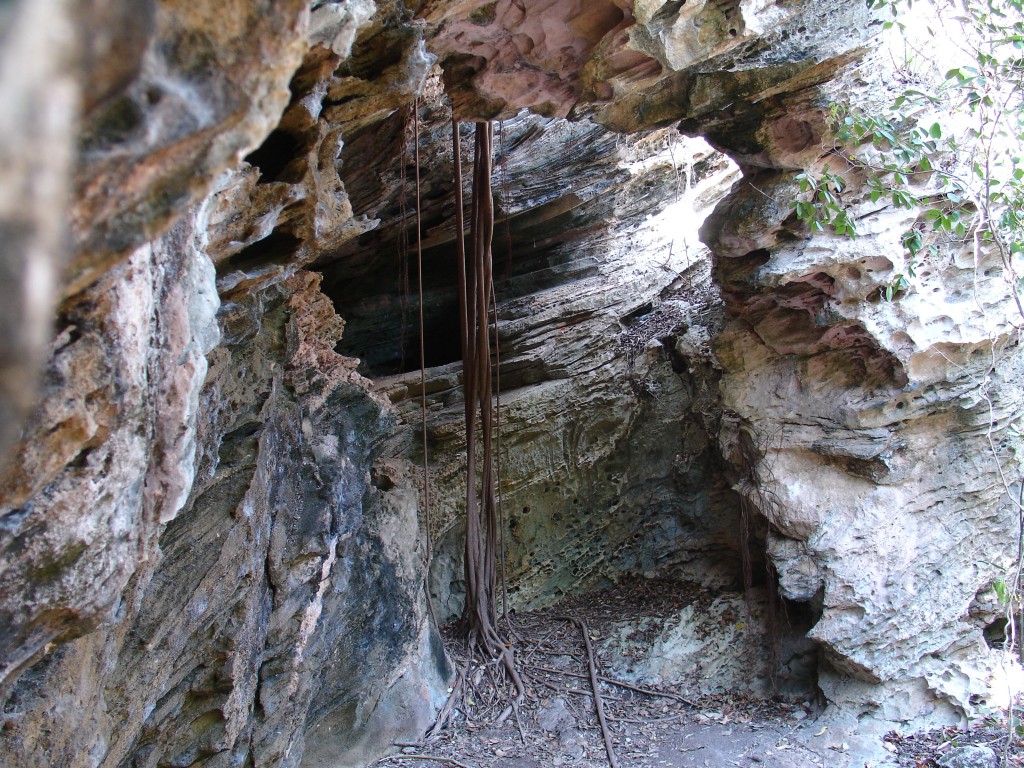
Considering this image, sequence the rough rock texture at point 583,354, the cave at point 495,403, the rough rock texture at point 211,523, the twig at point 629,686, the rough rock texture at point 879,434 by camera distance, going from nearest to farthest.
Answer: the cave at point 495,403 → the rough rock texture at point 211,523 → the rough rock texture at point 879,434 → the twig at point 629,686 → the rough rock texture at point 583,354

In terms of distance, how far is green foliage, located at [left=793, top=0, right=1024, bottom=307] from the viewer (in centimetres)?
357

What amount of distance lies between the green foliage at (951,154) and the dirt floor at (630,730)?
8.09 feet

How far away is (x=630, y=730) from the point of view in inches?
184

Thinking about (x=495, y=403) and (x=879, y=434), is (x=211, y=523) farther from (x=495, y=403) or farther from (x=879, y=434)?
(x=879, y=434)

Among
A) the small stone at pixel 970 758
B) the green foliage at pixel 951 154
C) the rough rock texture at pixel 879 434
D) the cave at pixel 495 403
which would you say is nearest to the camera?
the cave at pixel 495 403

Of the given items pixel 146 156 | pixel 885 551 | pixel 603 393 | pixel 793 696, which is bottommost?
pixel 793 696

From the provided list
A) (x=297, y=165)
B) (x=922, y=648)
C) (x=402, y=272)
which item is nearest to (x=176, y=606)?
(x=297, y=165)

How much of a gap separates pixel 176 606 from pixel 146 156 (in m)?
2.48

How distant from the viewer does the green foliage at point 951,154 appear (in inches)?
141

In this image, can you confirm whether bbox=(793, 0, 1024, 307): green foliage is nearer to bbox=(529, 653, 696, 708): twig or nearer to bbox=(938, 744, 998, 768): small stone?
bbox=(938, 744, 998, 768): small stone

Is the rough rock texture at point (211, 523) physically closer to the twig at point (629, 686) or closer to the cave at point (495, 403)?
the cave at point (495, 403)

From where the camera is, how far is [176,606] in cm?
308

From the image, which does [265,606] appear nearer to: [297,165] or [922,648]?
[297,165]

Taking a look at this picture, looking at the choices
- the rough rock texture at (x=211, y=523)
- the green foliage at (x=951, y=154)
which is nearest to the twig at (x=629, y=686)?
the rough rock texture at (x=211, y=523)
